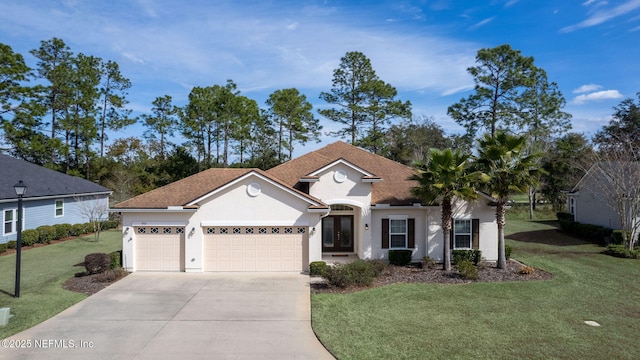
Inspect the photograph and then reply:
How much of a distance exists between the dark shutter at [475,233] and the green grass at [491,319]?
9.83ft

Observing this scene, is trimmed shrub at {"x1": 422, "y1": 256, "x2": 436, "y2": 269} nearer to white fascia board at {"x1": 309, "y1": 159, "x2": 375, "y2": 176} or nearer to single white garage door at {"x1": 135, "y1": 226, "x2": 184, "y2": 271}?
white fascia board at {"x1": 309, "y1": 159, "x2": 375, "y2": 176}

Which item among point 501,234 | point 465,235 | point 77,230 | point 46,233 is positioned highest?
point 501,234

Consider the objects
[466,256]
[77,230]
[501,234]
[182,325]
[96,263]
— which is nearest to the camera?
[182,325]

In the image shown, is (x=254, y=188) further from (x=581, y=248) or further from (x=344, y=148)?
(x=581, y=248)

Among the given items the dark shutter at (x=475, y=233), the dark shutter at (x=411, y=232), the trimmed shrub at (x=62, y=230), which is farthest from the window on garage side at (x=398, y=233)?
the trimmed shrub at (x=62, y=230)

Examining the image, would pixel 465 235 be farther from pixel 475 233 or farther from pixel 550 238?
pixel 550 238

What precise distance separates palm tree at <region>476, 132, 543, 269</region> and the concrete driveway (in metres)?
8.57

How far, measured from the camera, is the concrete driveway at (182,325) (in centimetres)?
838

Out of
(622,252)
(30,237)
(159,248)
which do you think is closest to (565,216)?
(622,252)

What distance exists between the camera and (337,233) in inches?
745

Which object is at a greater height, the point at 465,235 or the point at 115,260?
the point at 465,235

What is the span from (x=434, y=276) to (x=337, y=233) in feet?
18.1

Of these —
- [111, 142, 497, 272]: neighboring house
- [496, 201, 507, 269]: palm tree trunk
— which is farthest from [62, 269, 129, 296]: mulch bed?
[496, 201, 507, 269]: palm tree trunk

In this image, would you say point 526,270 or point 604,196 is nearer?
point 526,270
